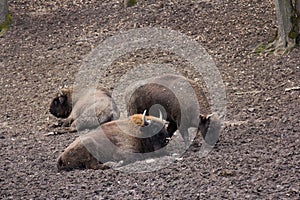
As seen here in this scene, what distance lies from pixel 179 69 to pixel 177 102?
4092mm

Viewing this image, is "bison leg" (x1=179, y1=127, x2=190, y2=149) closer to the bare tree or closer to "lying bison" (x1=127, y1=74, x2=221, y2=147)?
"lying bison" (x1=127, y1=74, x2=221, y2=147)

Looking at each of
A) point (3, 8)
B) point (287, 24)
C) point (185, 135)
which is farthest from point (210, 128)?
point (3, 8)

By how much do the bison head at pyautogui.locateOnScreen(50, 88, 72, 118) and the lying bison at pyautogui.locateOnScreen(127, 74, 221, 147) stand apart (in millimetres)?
1969

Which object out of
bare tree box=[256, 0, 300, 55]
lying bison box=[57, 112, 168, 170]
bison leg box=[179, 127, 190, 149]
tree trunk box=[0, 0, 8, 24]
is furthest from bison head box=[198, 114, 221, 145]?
tree trunk box=[0, 0, 8, 24]

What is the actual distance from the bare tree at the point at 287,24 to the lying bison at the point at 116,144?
4.96m

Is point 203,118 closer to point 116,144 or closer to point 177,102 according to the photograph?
point 177,102

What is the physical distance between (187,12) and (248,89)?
517cm

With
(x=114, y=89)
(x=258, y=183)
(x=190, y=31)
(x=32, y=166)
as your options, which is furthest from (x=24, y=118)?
(x=258, y=183)

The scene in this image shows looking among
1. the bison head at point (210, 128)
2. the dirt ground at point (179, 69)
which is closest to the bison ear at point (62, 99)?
the dirt ground at point (179, 69)

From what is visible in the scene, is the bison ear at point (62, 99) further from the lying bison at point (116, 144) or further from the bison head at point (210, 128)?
the bison head at point (210, 128)

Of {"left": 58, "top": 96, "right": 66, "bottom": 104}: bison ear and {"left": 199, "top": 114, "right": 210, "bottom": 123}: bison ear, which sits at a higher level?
{"left": 199, "top": 114, "right": 210, "bottom": 123}: bison ear

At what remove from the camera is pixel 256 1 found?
57.8 feet

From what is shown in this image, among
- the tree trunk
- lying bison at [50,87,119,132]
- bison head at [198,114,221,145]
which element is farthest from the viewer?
the tree trunk

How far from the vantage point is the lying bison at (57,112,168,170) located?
374 inches
